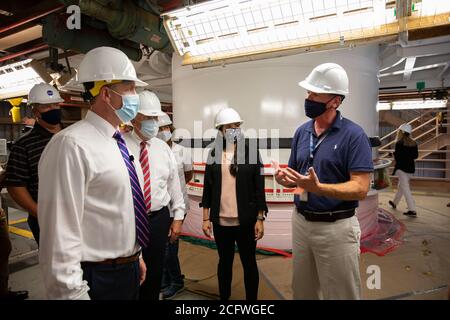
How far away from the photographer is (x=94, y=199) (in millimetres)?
1242

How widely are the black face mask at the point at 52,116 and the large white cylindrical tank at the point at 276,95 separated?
2076mm

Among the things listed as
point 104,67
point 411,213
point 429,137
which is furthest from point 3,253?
point 429,137

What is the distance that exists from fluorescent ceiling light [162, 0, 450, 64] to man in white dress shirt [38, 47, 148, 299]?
1137 millimetres

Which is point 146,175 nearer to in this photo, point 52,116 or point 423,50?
point 52,116

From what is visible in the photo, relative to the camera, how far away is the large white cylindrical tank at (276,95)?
12.4ft

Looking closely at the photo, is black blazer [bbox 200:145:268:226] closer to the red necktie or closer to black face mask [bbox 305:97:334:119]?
the red necktie

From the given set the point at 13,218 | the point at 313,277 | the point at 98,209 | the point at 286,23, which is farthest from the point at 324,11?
Result: the point at 13,218

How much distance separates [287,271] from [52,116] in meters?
2.85

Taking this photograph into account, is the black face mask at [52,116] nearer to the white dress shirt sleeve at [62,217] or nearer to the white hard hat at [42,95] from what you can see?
the white hard hat at [42,95]

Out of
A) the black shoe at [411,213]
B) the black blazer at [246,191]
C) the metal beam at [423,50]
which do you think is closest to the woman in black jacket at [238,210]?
the black blazer at [246,191]

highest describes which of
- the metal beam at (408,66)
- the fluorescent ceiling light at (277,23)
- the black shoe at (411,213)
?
the metal beam at (408,66)

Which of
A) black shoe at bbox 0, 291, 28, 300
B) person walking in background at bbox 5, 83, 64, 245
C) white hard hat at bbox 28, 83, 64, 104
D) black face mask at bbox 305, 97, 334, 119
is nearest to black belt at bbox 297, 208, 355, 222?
black face mask at bbox 305, 97, 334, 119

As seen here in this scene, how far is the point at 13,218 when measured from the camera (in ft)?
18.2

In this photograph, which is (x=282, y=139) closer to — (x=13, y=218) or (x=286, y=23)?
(x=286, y=23)
